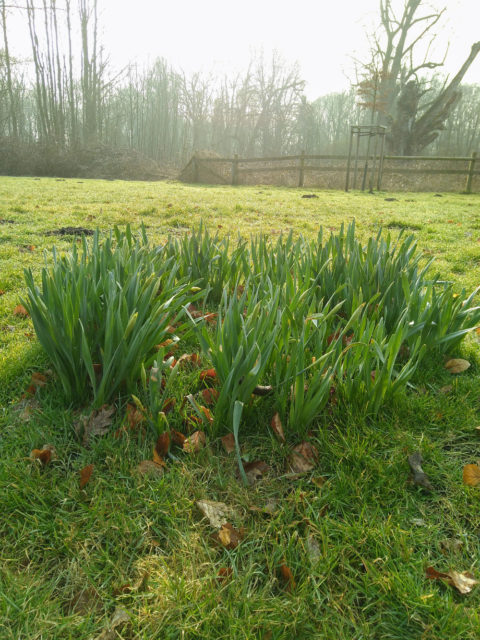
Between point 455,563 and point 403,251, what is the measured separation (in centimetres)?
174

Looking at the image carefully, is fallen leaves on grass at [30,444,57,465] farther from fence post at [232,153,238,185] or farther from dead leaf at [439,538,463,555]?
fence post at [232,153,238,185]

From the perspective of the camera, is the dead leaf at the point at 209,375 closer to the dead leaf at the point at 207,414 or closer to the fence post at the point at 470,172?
the dead leaf at the point at 207,414

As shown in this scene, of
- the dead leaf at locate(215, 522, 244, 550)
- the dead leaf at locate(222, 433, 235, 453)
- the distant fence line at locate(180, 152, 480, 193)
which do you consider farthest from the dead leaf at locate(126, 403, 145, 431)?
the distant fence line at locate(180, 152, 480, 193)

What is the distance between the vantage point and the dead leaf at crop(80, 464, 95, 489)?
1.36m

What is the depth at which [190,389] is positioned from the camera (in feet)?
6.01

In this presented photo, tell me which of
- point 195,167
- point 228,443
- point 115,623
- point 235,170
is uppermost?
point 195,167

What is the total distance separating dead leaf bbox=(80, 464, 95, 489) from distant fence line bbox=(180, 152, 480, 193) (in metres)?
15.5

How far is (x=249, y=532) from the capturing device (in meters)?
1.22

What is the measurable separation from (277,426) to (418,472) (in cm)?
52

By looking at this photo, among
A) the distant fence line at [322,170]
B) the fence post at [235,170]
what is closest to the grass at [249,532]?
the distant fence line at [322,170]

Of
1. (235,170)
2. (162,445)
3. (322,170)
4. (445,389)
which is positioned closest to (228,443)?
(162,445)

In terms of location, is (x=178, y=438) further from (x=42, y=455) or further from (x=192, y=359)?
(x=192, y=359)

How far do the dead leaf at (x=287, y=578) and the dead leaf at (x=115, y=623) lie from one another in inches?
16.1

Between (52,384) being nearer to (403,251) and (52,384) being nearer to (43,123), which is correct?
(403,251)
